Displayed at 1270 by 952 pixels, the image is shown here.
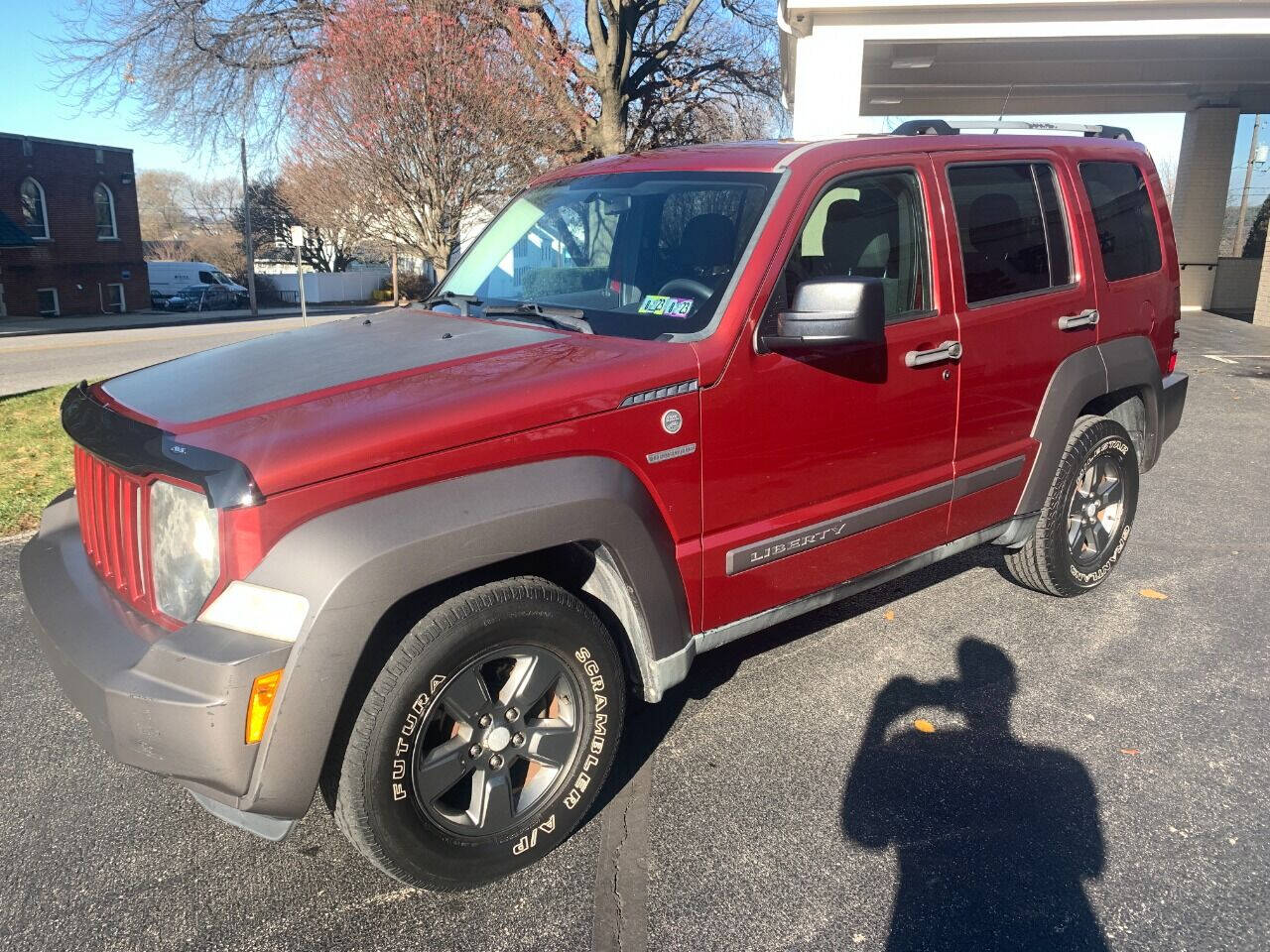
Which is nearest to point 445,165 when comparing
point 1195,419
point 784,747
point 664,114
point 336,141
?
point 336,141

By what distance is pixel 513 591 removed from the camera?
98.6 inches

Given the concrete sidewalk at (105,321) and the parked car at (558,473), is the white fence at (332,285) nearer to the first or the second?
the concrete sidewalk at (105,321)

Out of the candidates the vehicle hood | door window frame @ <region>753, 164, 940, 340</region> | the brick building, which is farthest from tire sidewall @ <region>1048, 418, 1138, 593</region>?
the brick building

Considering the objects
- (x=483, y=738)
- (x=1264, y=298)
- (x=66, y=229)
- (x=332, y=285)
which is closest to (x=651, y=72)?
(x=1264, y=298)

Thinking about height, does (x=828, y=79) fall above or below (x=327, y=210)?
above

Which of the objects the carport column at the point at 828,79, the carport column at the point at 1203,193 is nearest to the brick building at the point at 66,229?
the carport column at the point at 828,79

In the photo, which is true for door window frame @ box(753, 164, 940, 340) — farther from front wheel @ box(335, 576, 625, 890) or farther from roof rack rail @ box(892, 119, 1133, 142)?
front wheel @ box(335, 576, 625, 890)

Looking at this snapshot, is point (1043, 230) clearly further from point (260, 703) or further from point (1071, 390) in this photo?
point (260, 703)

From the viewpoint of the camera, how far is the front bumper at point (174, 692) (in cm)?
213

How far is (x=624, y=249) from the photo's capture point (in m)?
3.56

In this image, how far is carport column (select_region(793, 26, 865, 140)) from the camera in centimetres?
1200

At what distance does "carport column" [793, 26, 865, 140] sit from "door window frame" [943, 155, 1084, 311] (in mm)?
8333

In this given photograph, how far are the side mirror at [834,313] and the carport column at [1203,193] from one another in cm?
2130

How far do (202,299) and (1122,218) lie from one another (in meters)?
43.0
